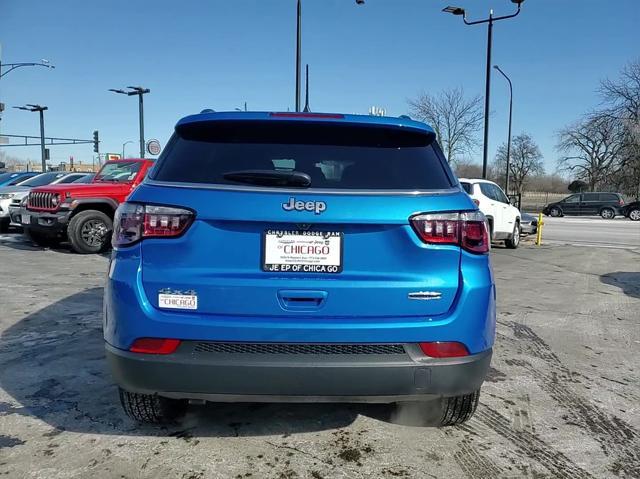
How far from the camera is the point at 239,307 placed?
2268 millimetres

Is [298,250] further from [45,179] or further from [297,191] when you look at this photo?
[45,179]

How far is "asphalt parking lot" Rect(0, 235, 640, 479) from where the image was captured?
2.55m

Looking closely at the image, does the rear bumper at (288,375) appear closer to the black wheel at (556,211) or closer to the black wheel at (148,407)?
the black wheel at (148,407)

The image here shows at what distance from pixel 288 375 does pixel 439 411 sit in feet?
3.59

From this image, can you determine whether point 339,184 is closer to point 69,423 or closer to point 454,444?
point 454,444

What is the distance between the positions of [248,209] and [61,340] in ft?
10.3

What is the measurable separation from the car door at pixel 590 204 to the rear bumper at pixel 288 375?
36.3 meters

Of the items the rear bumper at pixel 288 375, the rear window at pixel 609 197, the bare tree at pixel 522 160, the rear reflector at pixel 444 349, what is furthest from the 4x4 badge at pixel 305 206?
the bare tree at pixel 522 160

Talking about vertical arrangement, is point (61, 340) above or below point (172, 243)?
below

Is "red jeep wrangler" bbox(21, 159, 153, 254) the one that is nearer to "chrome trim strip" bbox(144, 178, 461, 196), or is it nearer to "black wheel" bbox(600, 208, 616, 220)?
"chrome trim strip" bbox(144, 178, 461, 196)

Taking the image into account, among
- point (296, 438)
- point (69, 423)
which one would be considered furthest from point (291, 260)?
point (69, 423)

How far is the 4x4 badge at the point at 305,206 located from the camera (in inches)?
89.7

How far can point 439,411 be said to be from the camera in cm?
288

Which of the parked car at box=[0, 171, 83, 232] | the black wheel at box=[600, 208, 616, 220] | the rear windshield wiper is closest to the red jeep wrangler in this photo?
the parked car at box=[0, 171, 83, 232]
